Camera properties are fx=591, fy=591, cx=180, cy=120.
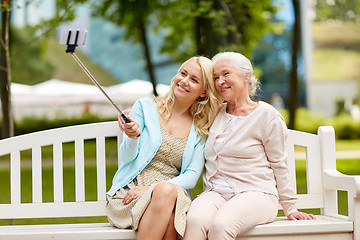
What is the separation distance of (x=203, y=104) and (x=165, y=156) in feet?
1.35

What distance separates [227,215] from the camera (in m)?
3.11

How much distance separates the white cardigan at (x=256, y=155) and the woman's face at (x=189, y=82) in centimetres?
32

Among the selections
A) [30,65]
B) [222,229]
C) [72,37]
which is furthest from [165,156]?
[30,65]

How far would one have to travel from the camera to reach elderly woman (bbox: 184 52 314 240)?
3.30 meters

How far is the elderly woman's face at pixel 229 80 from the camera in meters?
3.50

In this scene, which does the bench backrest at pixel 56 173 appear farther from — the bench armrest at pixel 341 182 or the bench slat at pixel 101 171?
the bench armrest at pixel 341 182

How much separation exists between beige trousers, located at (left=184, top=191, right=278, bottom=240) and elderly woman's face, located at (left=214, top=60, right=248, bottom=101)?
24.0 inches

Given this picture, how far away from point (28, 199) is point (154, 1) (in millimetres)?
4776

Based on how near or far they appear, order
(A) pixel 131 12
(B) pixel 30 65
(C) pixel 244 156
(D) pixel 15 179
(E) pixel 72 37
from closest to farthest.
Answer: (E) pixel 72 37
(C) pixel 244 156
(D) pixel 15 179
(A) pixel 131 12
(B) pixel 30 65

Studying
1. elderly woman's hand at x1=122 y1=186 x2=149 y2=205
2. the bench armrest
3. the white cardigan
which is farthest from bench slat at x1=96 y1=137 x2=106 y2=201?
the bench armrest

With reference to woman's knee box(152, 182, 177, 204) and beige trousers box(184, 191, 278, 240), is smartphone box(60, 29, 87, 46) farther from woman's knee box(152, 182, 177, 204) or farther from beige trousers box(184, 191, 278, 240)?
beige trousers box(184, 191, 278, 240)

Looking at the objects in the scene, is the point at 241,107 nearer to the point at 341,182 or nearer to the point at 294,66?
the point at 341,182

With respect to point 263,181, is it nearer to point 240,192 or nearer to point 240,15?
point 240,192

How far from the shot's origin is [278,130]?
342cm
